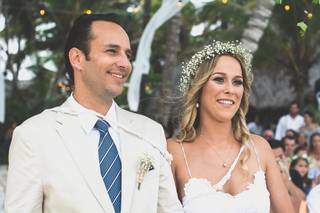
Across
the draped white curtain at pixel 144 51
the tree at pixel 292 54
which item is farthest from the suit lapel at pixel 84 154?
the tree at pixel 292 54

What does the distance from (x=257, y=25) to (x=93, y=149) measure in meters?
8.30

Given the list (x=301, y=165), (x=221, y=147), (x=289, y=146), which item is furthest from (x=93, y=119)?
(x=289, y=146)

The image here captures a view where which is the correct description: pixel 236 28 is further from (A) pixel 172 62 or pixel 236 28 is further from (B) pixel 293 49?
(A) pixel 172 62

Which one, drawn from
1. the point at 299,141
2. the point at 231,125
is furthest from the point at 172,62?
the point at 231,125

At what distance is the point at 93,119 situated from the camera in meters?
3.70

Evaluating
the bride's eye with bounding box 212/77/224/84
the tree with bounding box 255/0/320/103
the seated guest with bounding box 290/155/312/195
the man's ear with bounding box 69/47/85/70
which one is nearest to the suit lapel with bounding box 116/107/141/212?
the man's ear with bounding box 69/47/85/70

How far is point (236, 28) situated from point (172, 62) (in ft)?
23.2

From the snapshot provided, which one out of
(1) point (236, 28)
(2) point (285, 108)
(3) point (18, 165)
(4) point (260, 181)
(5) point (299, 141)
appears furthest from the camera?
(2) point (285, 108)

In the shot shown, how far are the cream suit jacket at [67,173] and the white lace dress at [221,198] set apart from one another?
102 cm

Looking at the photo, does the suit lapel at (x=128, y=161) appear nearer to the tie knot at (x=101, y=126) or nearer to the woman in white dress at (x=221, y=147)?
the tie knot at (x=101, y=126)

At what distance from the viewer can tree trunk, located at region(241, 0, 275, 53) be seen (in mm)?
11539

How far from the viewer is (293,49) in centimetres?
2119

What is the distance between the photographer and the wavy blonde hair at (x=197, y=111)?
5027mm

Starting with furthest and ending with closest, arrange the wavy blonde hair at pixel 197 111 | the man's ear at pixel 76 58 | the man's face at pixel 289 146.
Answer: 1. the man's face at pixel 289 146
2. the wavy blonde hair at pixel 197 111
3. the man's ear at pixel 76 58
